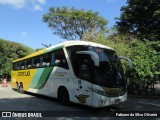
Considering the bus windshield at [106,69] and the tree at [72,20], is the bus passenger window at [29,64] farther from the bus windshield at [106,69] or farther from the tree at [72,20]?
the tree at [72,20]

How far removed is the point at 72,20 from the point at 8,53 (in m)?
12.4

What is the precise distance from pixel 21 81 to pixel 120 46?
27.2 feet

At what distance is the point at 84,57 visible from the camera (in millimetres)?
11531

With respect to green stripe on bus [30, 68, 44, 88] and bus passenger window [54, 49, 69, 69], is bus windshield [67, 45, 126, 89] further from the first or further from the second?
green stripe on bus [30, 68, 44, 88]

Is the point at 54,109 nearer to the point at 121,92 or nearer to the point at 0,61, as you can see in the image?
the point at 121,92

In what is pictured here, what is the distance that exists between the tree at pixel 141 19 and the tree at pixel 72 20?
14787 millimetres

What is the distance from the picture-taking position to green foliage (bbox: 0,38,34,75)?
143 ft

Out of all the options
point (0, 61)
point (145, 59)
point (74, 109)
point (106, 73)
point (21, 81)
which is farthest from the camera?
point (0, 61)

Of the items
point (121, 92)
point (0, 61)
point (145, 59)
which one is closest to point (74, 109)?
point (121, 92)

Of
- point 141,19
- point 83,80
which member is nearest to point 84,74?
point 83,80

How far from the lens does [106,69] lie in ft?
36.8

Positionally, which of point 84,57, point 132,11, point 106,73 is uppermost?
point 132,11

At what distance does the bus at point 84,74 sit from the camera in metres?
10.8

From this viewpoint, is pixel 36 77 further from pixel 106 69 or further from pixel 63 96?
pixel 106 69
